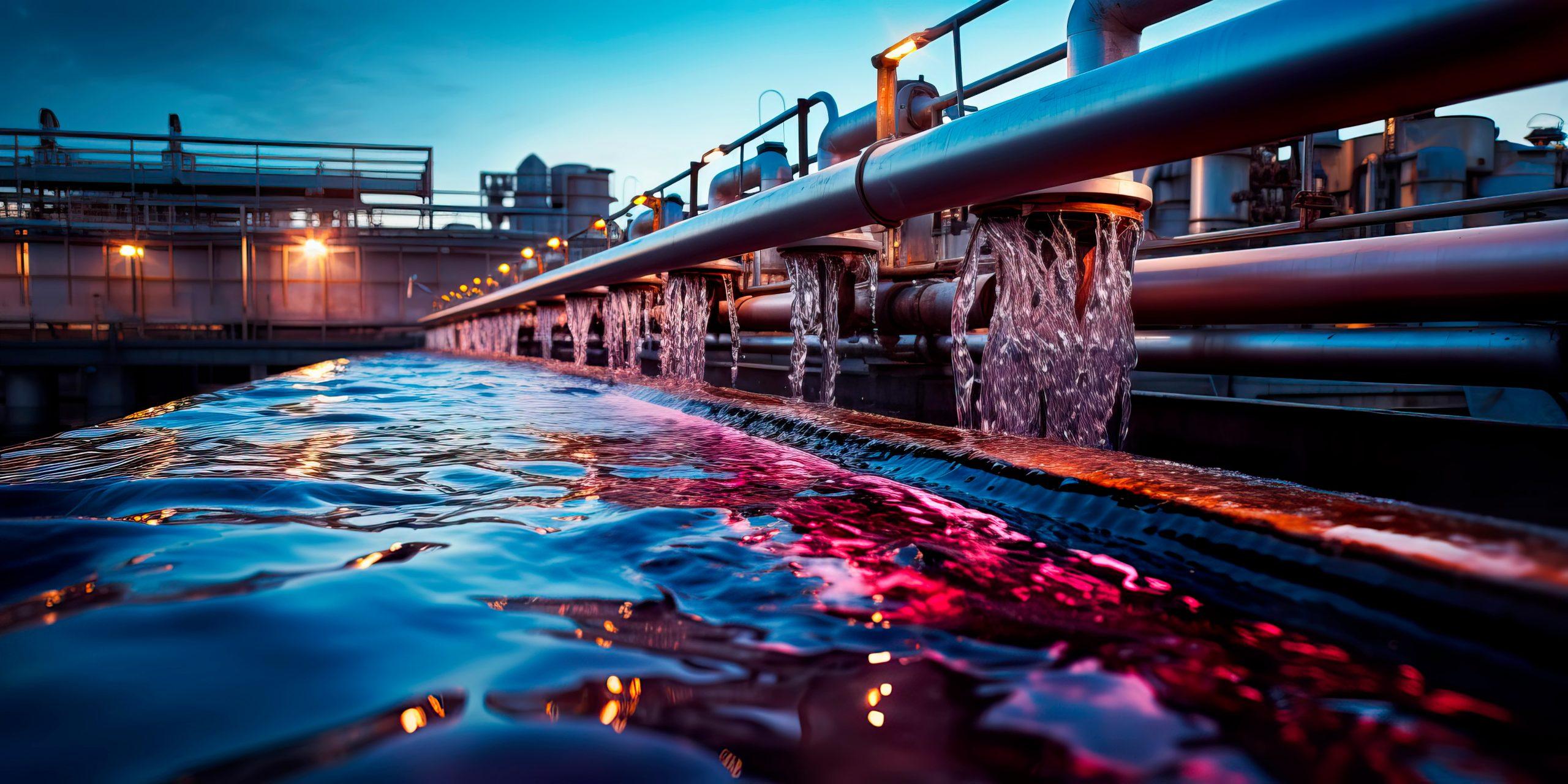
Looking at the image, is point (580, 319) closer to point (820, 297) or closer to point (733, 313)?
A: point (733, 313)

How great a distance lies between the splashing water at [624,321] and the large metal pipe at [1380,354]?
437 cm

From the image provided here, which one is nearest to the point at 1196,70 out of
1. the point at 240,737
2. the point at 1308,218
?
the point at 240,737

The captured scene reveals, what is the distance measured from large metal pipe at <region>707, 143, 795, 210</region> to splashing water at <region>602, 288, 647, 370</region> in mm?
1108

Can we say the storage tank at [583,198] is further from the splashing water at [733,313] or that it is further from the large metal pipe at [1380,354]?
the large metal pipe at [1380,354]

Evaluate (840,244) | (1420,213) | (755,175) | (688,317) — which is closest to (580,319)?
(755,175)

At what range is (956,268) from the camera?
14.9 feet

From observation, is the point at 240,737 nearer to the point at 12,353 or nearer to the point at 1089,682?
the point at 1089,682

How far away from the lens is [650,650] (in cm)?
95

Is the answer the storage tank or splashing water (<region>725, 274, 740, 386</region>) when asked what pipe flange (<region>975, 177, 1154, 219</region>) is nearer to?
splashing water (<region>725, 274, 740, 386</region>)

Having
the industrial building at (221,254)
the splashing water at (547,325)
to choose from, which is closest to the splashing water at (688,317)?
the splashing water at (547,325)

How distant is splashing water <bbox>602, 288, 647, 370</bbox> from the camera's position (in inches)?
288

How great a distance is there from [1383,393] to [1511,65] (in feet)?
23.6

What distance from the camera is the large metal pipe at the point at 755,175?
740 centimetres

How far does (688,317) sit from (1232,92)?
4.71 meters
